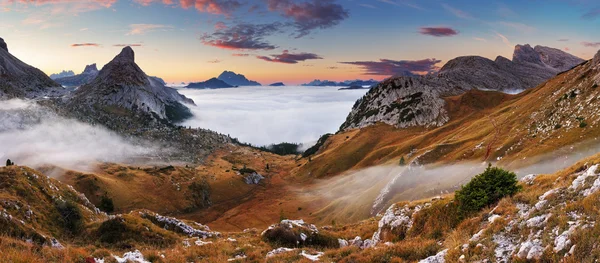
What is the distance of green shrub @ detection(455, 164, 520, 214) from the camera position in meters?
21.0

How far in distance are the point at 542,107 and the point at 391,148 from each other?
89.0m

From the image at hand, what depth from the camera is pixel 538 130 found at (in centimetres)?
9162

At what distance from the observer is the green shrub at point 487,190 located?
21.0 m

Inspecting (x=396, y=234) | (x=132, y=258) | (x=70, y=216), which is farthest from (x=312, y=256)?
(x=70, y=216)

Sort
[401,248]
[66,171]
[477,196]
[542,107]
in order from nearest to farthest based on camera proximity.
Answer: [401,248] → [477,196] → [542,107] → [66,171]

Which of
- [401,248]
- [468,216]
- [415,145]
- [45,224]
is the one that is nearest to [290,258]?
[401,248]

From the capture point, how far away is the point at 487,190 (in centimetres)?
2172

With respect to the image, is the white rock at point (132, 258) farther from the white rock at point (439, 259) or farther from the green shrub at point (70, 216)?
the white rock at point (439, 259)

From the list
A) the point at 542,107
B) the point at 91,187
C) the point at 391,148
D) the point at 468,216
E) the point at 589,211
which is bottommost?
the point at 91,187

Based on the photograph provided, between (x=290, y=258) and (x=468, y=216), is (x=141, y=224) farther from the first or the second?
(x=468, y=216)

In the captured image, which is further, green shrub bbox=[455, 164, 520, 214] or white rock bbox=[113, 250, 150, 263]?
white rock bbox=[113, 250, 150, 263]

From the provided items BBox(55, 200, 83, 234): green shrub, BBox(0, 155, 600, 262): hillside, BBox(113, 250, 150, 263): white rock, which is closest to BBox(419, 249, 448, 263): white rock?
BBox(0, 155, 600, 262): hillside

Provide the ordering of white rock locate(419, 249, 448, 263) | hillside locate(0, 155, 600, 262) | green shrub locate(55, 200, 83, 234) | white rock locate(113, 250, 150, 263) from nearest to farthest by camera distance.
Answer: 1. hillside locate(0, 155, 600, 262)
2. white rock locate(419, 249, 448, 263)
3. white rock locate(113, 250, 150, 263)
4. green shrub locate(55, 200, 83, 234)

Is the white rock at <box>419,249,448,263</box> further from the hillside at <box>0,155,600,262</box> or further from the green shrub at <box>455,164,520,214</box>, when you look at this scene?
the green shrub at <box>455,164,520,214</box>
